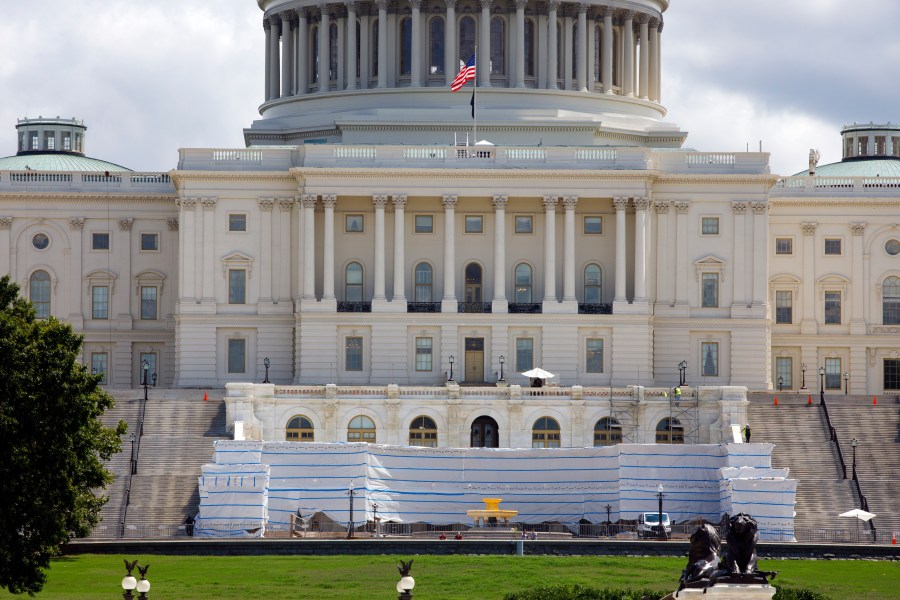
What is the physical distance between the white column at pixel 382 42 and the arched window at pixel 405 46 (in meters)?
1.65

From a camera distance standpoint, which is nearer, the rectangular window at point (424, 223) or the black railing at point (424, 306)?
the black railing at point (424, 306)

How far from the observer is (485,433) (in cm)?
11669

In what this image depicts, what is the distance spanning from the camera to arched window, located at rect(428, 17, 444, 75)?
142m

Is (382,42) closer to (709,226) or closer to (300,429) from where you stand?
(709,226)

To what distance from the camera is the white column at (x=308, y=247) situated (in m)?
126

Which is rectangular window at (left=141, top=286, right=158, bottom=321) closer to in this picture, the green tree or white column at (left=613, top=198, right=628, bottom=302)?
white column at (left=613, top=198, right=628, bottom=302)

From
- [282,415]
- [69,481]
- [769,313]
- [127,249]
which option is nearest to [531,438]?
[282,415]

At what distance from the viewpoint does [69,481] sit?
259 ft

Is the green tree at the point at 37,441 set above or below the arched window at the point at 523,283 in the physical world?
below

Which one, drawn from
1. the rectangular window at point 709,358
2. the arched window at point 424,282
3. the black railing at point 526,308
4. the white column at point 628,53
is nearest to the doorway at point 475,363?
the black railing at point 526,308

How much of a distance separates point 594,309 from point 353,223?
1374cm

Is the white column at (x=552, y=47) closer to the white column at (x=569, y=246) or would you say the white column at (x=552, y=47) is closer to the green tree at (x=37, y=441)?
the white column at (x=569, y=246)

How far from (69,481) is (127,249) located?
56.4 m

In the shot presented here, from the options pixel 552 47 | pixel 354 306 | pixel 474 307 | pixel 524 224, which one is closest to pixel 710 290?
pixel 524 224
